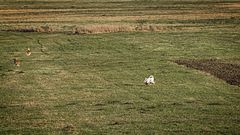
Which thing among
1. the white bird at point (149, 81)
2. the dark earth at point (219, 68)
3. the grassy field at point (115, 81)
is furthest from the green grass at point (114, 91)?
the dark earth at point (219, 68)

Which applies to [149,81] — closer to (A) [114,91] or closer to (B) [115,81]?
(B) [115,81]

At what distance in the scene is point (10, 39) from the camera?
51.2m

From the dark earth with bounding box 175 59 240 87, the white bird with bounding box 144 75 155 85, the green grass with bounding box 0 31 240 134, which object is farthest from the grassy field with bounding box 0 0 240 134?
the dark earth with bounding box 175 59 240 87

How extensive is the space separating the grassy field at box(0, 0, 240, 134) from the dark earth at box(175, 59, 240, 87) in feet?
3.57

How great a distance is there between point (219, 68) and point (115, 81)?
1016 centimetres

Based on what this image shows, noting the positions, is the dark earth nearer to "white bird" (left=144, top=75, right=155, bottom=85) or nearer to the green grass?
the green grass

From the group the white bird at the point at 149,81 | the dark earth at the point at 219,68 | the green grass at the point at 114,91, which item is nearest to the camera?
the green grass at the point at 114,91

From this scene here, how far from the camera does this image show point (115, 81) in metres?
29.8

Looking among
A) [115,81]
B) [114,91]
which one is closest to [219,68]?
[115,81]

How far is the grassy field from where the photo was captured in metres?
20.4

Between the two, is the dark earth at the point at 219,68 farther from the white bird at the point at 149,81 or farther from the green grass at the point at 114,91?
the white bird at the point at 149,81

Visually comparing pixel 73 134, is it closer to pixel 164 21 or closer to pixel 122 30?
pixel 122 30

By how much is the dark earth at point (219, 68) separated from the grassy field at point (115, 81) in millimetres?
1087

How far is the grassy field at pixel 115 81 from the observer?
20.4 m
